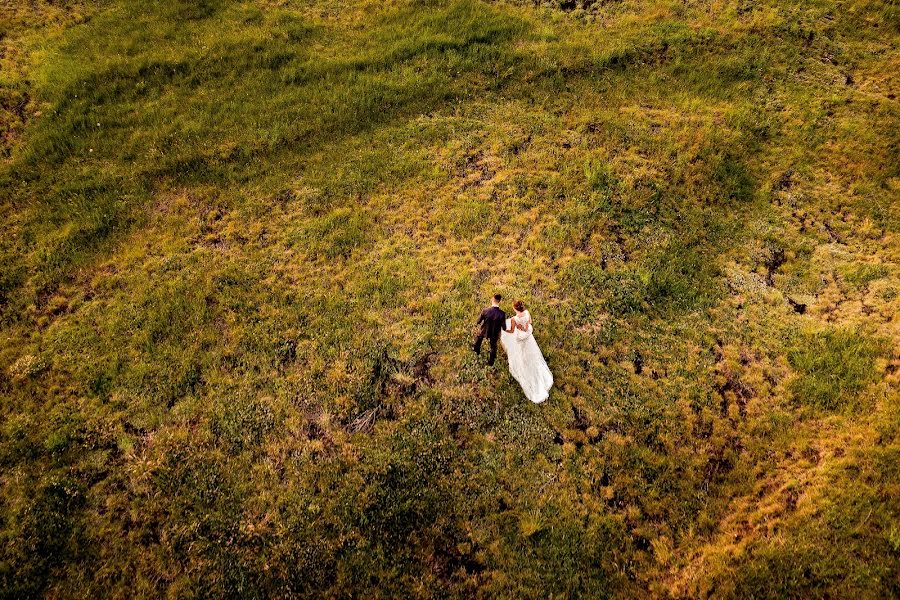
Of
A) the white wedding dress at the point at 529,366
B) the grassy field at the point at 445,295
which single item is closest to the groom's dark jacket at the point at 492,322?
the white wedding dress at the point at 529,366

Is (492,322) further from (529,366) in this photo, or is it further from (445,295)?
(445,295)

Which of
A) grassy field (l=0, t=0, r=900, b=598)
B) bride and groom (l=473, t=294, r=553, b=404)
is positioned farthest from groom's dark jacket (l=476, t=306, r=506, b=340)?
grassy field (l=0, t=0, r=900, b=598)

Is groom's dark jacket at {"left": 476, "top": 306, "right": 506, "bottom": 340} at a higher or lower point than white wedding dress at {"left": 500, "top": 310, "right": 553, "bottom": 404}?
higher

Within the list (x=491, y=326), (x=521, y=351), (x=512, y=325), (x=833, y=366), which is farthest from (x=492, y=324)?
(x=833, y=366)

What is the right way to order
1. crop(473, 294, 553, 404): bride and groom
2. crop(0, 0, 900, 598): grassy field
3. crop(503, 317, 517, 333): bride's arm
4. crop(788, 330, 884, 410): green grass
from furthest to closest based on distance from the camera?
crop(473, 294, 553, 404): bride and groom, crop(503, 317, 517, 333): bride's arm, crop(788, 330, 884, 410): green grass, crop(0, 0, 900, 598): grassy field

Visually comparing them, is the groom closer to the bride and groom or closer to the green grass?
the bride and groom

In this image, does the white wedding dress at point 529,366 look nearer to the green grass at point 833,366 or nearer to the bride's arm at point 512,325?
the bride's arm at point 512,325
